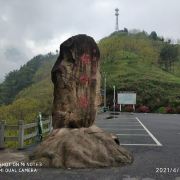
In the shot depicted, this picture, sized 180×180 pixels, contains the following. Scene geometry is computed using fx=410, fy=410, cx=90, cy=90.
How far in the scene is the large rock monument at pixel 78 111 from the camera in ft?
35.9

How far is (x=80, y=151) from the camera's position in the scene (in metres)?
10.8

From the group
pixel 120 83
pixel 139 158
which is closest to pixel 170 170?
pixel 139 158

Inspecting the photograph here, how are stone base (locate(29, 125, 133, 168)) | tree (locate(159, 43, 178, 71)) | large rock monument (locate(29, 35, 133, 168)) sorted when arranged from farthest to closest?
tree (locate(159, 43, 178, 71))
large rock monument (locate(29, 35, 133, 168))
stone base (locate(29, 125, 133, 168))

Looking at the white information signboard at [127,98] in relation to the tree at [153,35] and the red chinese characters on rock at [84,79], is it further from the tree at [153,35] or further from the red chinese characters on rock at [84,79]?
the tree at [153,35]

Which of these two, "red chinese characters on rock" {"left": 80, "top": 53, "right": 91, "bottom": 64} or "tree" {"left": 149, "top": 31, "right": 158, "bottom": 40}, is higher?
"tree" {"left": 149, "top": 31, "right": 158, "bottom": 40}

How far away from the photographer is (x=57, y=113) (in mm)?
11945

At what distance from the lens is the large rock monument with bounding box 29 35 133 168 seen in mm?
10953

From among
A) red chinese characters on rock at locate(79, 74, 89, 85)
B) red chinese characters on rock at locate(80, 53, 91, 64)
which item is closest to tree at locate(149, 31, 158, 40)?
red chinese characters on rock at locate(80, 53, 91, 64)

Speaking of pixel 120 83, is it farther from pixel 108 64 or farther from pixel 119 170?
pixel 119 170

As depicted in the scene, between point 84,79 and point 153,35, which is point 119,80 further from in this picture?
point 153,35

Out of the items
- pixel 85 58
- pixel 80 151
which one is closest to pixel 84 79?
pixel 85 58

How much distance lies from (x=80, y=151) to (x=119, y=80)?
265 feet

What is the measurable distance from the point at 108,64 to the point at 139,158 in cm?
10473

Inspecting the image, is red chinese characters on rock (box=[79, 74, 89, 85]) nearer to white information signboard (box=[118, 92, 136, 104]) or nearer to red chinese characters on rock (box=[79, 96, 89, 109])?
red chinese characters on rock (box=[79, 96, 89, 109])
